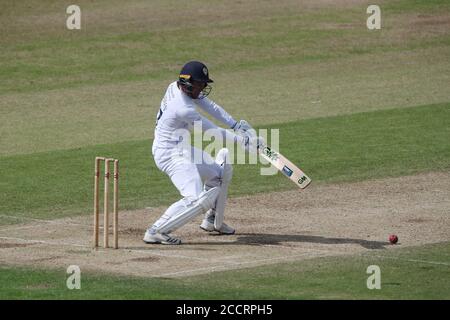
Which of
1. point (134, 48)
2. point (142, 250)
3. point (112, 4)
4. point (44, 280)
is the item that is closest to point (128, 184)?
point (142, 250)

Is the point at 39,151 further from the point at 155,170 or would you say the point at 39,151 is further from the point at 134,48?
the point at 134,48

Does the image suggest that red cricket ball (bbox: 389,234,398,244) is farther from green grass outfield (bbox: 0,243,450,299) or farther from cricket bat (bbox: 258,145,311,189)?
cricket bat (bbox: 258,145,311,189)

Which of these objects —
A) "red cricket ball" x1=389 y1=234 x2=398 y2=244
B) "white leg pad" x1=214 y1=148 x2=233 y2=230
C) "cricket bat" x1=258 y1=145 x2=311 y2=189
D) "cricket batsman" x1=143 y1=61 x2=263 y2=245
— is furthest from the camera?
"white leg pad" x1=214 y1=148 x2=233 y2=230

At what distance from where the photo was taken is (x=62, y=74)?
87.8 feet

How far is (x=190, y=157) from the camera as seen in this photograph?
45.0 ft

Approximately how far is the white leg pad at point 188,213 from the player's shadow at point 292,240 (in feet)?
2.18

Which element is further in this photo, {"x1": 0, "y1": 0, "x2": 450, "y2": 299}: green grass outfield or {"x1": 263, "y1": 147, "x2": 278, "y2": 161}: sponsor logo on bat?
{"x1": 263, "y1": 147, "x2": 278, "y2": 161}: sponsor logo on bat

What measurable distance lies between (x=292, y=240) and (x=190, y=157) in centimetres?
161

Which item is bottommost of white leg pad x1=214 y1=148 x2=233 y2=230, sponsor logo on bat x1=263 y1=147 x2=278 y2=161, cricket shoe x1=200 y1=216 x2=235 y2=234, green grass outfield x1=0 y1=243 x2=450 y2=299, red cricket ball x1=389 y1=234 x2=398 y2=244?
green grass outfield x1=0 y1=243 x2=450 y2=299

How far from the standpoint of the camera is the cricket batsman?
13.3m

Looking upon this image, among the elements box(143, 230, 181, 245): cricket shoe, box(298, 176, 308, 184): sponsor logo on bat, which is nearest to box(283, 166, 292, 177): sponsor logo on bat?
box(298, 176, 308, 184): sponsor logo on bat

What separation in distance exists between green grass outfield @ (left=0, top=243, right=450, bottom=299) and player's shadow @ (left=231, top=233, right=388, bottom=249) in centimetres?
76

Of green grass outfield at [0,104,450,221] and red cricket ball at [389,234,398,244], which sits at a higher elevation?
green grass outfield at [0,104,450,221]

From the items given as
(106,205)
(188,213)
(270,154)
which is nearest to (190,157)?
(188,213)
